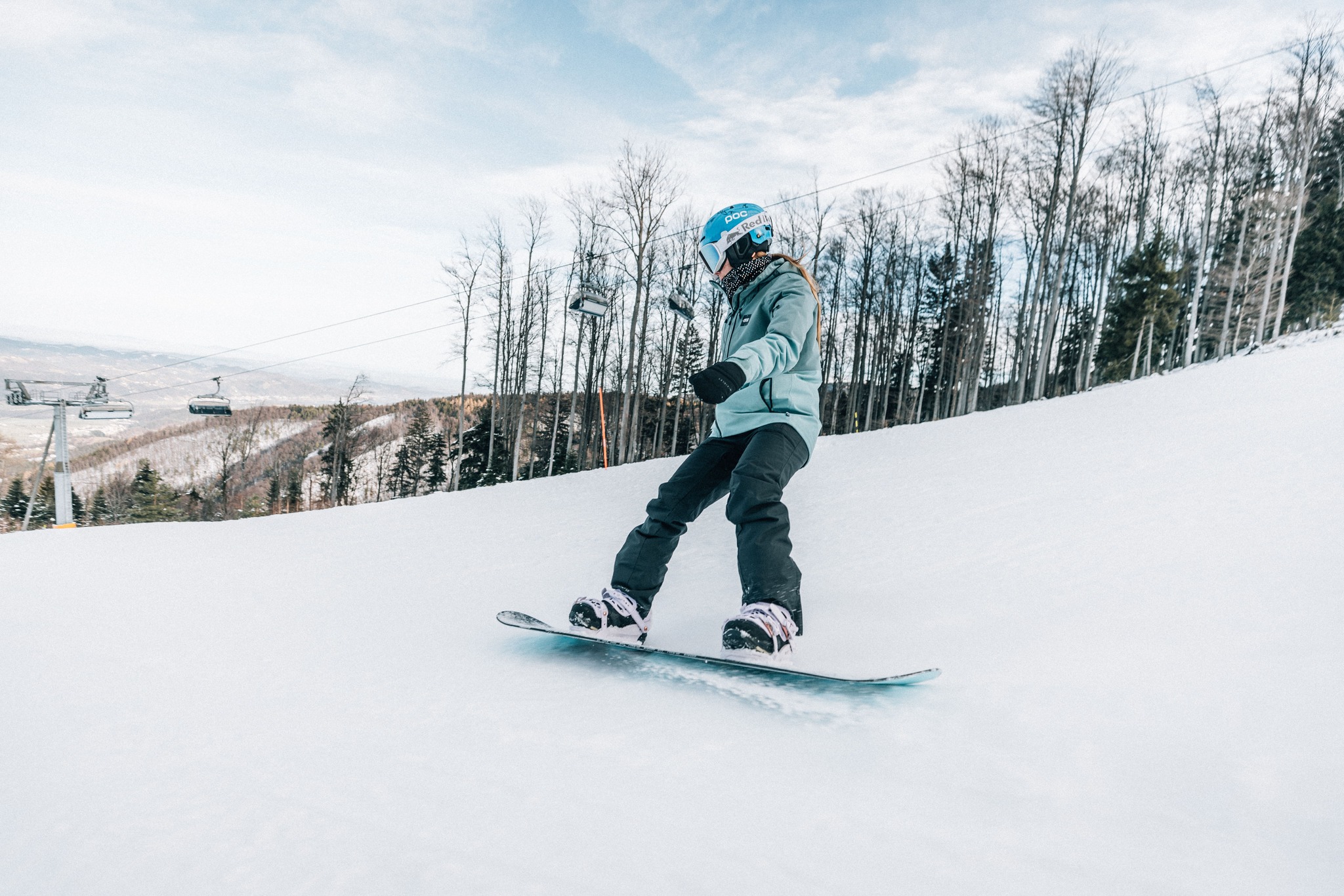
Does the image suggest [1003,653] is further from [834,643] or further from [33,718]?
[33,718]

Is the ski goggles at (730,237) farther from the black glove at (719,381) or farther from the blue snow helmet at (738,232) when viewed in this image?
the black glove at (719,381)

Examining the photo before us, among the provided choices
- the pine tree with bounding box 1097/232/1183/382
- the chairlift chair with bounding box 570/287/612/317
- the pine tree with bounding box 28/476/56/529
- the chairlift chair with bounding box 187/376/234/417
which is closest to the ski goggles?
the chairlift chair with bounding box 570/287/612/317

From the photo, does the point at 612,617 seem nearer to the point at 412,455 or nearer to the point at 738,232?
the point at 738,232

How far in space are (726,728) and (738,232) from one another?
1.65 metres

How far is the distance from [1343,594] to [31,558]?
5298mm

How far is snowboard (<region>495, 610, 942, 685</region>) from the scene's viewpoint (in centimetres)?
153

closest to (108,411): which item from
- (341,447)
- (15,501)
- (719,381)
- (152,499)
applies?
(341,447)

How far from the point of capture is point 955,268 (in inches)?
1144

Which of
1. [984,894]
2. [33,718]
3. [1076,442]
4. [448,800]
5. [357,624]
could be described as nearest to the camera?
[984,894]

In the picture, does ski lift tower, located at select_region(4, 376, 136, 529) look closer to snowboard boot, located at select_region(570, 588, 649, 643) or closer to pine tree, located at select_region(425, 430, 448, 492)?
pine tree, located at select_region(425, 430, 448, 492)

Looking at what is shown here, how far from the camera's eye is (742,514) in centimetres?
195

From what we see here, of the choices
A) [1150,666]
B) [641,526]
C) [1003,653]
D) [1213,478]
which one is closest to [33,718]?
[641,526]

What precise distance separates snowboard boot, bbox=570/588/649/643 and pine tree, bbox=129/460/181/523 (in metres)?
43.3

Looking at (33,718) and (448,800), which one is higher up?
(448,800)
